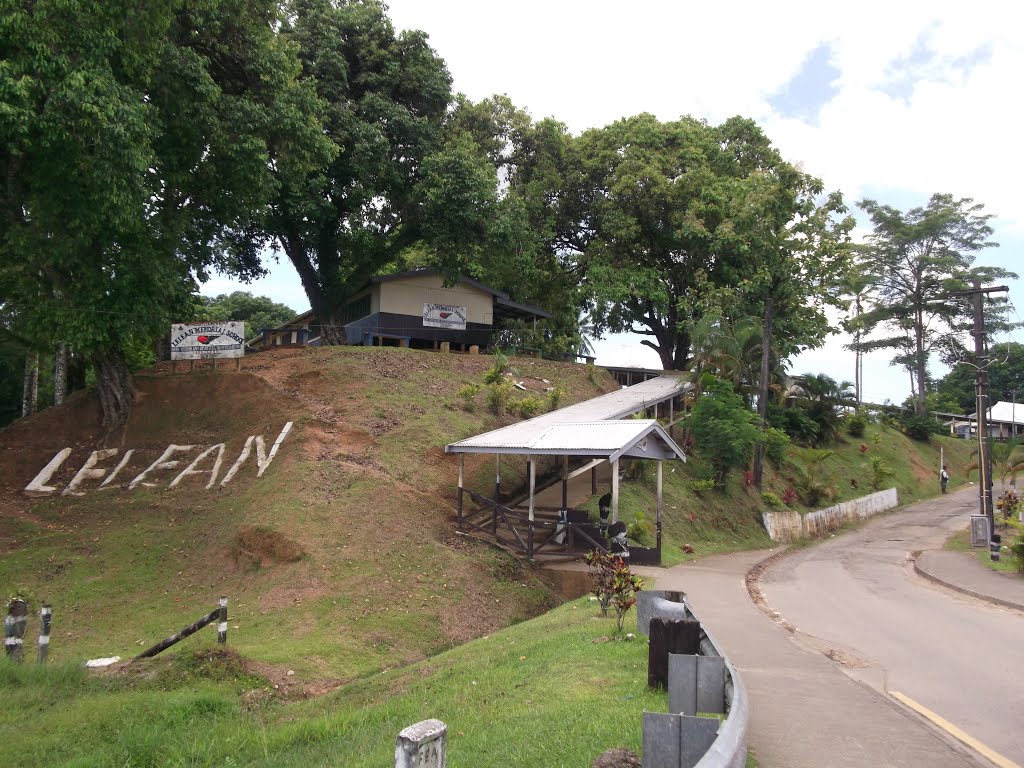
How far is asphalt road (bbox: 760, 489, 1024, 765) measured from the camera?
23.5ft

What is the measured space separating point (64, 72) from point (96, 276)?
5259 millimetres

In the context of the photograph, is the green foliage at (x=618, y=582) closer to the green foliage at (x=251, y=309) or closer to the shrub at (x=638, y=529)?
the shrub at (x=638, y=529)

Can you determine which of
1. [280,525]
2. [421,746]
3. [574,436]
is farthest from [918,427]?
[421,746]

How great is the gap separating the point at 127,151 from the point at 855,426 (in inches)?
1437

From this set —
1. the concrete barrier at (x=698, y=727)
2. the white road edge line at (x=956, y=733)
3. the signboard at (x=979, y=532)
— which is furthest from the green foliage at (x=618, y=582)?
the signboard at (x=979, y=532)

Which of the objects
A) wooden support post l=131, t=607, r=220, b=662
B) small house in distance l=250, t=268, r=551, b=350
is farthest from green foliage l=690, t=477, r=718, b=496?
wooden support post l=131, t=607, r=220, b=662

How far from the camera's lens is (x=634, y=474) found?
77.8ft

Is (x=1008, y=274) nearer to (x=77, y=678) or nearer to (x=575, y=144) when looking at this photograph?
(x=575, y=144)

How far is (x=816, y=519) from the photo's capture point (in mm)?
27547

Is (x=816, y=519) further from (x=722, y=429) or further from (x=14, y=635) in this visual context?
(x=14, y=635)

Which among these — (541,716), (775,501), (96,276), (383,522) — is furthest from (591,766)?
(775,501)

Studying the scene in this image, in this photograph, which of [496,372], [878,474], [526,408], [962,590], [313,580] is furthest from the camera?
[878,474]

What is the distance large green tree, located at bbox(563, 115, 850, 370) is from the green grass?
2234 centimetres

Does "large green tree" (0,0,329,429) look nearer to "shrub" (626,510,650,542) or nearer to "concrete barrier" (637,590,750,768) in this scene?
"shrub" (626,510,650,542)
